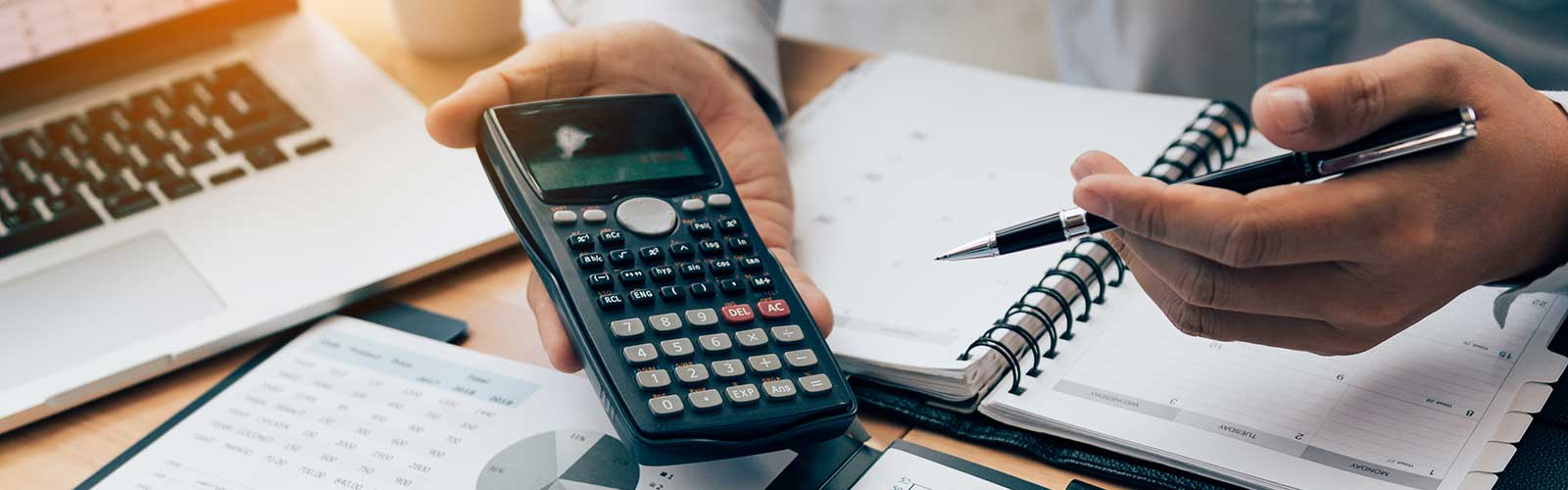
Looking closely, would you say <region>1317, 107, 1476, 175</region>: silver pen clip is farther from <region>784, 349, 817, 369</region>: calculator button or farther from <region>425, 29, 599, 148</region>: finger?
<region>425, 29, 599, 148</region>: finger

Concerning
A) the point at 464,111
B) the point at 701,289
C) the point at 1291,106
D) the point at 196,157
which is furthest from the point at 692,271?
the point at 196,157

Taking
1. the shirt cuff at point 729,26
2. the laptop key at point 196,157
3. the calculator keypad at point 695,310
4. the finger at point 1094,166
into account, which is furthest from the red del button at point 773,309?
the laptop key at point 196,157

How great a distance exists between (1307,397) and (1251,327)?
0.13 ft

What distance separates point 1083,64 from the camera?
2.82 ft

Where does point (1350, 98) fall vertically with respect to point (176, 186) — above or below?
above

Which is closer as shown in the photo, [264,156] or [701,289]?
[701,289]

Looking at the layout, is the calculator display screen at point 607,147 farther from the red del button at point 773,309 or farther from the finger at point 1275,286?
the finger at point 1275,286

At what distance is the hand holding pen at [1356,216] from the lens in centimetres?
39

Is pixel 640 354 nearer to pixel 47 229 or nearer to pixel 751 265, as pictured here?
pixel 751 265

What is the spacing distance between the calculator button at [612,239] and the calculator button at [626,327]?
46 millimetres

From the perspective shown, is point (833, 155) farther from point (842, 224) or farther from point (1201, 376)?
point (1201, 376)

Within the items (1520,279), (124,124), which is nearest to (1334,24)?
(1520,279)

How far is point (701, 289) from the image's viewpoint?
1.57 ft

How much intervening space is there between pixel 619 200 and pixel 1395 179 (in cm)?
29
